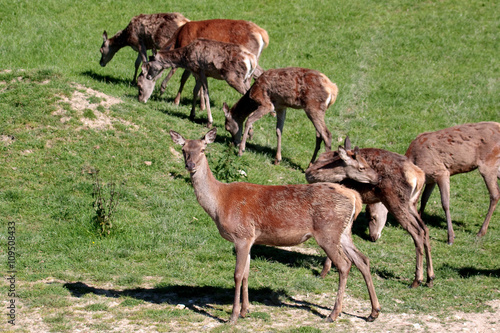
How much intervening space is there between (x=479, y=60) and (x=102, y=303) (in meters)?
15.1

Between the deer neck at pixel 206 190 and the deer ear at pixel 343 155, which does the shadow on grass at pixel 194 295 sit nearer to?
the deer neck at pixel 206 190

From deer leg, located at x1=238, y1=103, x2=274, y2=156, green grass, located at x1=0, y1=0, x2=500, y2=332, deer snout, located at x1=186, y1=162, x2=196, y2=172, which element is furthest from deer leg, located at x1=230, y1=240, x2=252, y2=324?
deer leg, located at x1=238, y1=103, x2=274, y2=156

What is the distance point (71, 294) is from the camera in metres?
7.65

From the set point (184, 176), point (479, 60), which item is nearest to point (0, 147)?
point (184, 176)

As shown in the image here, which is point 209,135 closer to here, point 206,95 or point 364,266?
point 364,266

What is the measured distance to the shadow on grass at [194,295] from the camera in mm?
7688

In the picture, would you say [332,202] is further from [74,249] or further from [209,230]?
[74,249]

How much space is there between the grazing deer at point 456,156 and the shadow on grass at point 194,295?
424 cm

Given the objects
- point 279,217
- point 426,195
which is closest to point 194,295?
point 279,217

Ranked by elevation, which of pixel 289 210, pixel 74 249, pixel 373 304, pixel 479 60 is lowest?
pixel 74 249

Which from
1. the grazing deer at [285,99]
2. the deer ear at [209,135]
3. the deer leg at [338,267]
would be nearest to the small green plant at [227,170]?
the grazing deer at [285,99]

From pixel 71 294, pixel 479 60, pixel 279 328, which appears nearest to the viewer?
pixel 279 328

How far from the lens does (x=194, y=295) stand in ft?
25.9

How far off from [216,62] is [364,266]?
7.63 meters
